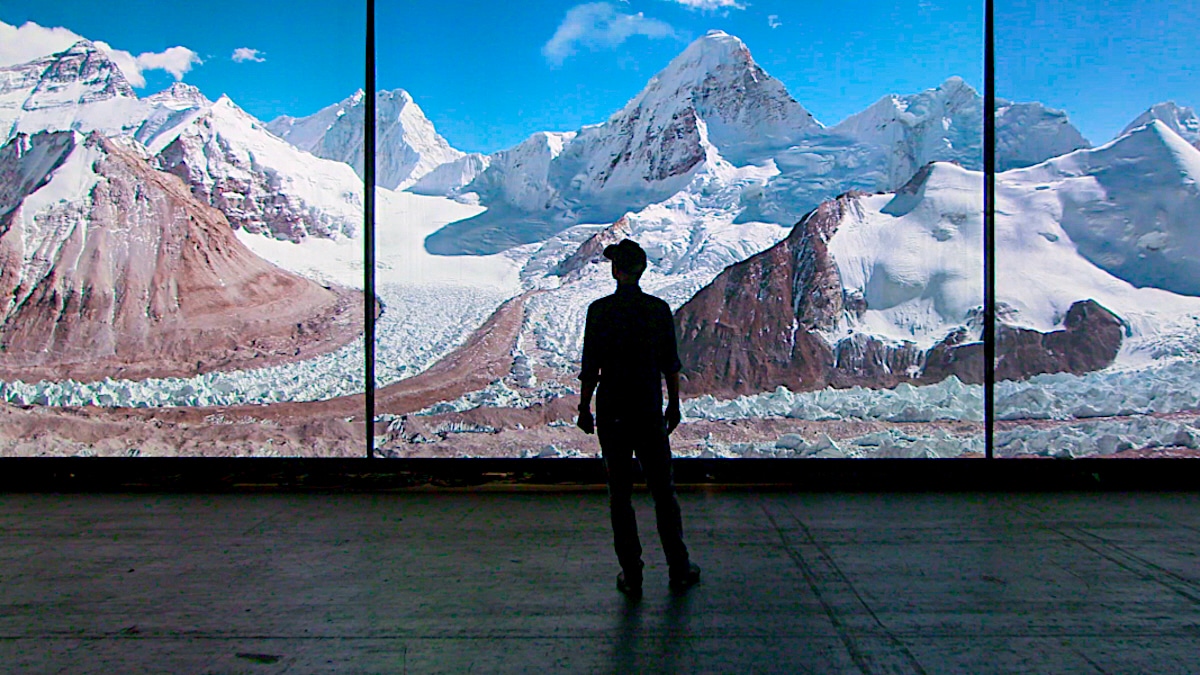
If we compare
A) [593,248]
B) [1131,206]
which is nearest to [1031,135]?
[1131,206]

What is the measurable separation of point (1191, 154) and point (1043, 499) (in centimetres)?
328

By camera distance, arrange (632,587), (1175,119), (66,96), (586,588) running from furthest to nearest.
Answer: (66,96) → (1175,119) → (586,588) → (632,587)

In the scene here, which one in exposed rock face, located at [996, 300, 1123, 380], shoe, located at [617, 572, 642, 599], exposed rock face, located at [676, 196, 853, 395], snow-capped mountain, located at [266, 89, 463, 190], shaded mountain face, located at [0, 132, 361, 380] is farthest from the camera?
shaded mountain face, located at [0, 132, 361, 380]

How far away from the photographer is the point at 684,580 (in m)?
2.72

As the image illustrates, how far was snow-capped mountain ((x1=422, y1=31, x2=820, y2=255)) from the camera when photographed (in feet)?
20.1

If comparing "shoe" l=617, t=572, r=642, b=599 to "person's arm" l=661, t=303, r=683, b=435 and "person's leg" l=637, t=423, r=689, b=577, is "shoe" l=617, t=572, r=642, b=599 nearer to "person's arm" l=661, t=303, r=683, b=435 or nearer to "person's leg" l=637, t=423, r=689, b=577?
"person's leg" l=637, t=423, r=689, b=577

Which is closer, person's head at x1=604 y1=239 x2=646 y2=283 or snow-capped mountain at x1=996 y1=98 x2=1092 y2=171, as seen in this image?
person's head at x1=604 y1=239 x2=646 y2=283

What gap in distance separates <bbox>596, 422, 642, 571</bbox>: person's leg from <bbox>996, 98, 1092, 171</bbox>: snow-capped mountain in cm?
409

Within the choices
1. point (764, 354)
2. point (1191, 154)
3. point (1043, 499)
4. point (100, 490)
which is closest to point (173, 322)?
point (100, 490)

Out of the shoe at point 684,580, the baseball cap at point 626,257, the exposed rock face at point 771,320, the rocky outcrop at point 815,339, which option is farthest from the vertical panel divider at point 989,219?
the baseball cap at point 626,257

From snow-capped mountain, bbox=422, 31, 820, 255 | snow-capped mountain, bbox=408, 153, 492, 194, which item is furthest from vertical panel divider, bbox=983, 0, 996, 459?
snow-capped mountain, bbox=408, 153, 492, 194

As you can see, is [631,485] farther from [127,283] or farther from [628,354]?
[127,283]

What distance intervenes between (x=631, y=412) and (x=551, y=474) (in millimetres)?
1927

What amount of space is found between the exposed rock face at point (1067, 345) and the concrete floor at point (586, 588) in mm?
2104
